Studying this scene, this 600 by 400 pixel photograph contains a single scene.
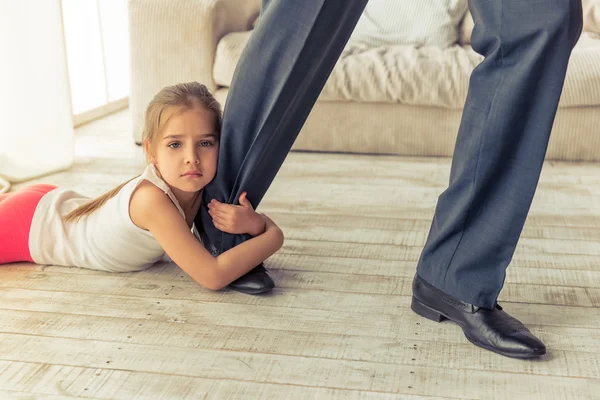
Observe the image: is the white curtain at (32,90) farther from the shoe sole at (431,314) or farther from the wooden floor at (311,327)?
the shoe sole at (431,314)

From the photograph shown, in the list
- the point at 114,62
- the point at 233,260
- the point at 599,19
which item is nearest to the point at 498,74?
the point at 233,260

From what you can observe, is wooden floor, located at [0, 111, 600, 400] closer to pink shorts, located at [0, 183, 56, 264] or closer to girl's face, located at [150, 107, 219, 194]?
pink shorts, located at [0, 183, 56, 264]

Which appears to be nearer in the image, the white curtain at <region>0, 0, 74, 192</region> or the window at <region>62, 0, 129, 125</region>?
the white curtain at <region>0, 0, 74, 192</region>

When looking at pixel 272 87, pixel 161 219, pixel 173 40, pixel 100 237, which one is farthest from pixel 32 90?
pixel 272 87

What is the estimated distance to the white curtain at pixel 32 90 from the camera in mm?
2057

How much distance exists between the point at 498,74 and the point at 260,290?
58 centimetres

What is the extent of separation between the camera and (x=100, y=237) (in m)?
1.43

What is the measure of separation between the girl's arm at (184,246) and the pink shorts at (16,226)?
0.27 m

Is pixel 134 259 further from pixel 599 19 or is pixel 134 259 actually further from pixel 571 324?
pixel 599 19

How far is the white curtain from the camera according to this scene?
6.75 feet

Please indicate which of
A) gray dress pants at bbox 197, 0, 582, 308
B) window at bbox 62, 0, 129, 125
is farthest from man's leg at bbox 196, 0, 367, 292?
window at bbox 62, 0, 129, 125

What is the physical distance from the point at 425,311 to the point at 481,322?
12 cm

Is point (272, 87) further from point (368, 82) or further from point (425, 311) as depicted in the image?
point (368, 82)

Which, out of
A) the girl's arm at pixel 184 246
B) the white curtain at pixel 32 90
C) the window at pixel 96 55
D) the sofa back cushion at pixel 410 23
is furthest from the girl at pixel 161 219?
the window at pixel 96 55
